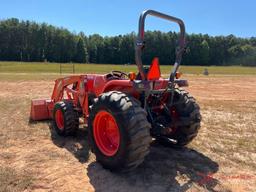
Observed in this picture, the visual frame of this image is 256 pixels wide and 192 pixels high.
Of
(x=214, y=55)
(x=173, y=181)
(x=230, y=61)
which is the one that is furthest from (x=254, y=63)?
(x=173, y=181)

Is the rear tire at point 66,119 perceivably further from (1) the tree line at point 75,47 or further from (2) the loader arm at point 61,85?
(1) the tree line at point 75,47

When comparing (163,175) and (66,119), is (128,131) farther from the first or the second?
(66,119)

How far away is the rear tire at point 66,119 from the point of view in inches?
240

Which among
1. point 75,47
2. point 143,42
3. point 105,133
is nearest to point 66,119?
point 105,133

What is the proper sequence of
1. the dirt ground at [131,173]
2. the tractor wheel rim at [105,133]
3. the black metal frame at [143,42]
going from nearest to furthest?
1. the dirt ground at [131,173]
2. the black metal frame at [143,42]
3. the tractor wheel rim at [105,133]

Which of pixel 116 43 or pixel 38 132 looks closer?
pixel 38 132

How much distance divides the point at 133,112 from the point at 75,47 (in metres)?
87.0

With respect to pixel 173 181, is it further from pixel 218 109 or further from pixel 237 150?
pixel 218 109

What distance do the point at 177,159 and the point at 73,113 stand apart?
225 cm

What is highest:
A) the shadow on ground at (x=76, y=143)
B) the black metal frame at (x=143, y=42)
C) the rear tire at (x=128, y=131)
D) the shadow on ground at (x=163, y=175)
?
the black metal frame at (x=143, y=42)

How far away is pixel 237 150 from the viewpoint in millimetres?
5617

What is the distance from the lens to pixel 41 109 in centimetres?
770

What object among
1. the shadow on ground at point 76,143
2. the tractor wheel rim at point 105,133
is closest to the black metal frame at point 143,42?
the tractor wheel rim at point 105,133

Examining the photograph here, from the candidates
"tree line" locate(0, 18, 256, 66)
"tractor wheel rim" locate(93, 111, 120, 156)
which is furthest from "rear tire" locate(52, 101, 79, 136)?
"tree line" locate(0, 18, 256, 66)
